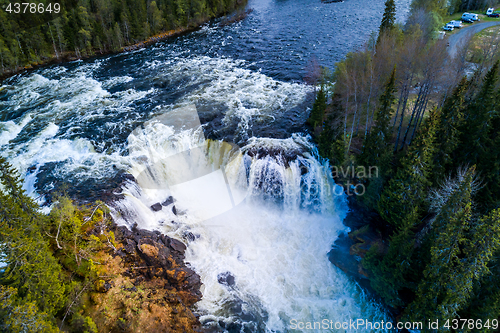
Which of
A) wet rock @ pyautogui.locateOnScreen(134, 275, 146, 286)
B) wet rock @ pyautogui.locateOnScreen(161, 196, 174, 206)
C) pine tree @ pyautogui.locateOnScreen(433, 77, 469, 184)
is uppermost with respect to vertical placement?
pine tree @ pyautogui.locateOnScreen(433, 77, 469, 184)

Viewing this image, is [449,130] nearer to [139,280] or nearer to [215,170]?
[215,170]

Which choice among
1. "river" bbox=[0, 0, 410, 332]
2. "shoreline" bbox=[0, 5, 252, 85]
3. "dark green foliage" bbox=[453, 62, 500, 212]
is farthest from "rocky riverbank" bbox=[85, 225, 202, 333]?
"shoreline" bbox=[0, 5, 252, 85]

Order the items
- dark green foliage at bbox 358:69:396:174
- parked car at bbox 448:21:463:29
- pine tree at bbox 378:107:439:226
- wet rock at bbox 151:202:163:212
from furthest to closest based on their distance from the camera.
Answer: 1. parked car at bbox 448:21:463:29
2. wet rock at bbox 151:202:163:212
3. dark green foliage at bbox 358:69:396:174
4. pine tree at bbox 378:107:439:226

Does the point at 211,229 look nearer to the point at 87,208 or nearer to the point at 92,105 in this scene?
the point at 87,208

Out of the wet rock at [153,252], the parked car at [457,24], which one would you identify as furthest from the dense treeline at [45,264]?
the parked car at [457,24]

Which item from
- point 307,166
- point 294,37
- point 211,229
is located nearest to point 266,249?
point 211,229

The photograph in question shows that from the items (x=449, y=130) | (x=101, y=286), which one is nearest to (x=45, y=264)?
(x=101, y=286)

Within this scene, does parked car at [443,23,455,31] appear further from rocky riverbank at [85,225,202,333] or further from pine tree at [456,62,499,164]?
→ rocky riverbank at [85,225,202,333]

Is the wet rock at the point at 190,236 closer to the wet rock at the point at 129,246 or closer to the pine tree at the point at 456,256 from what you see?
the wet rock at the point at 129,246
